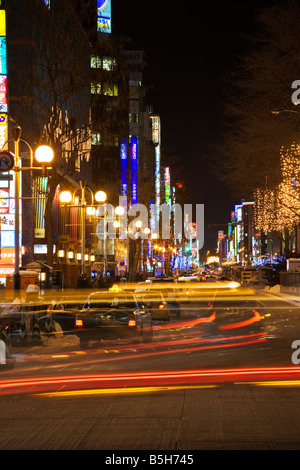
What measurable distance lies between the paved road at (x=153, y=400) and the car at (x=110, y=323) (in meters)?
1.87

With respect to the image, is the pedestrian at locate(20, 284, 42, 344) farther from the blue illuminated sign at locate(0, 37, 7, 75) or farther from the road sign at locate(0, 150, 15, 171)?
the blue illuminated sign at locate(0, 37, 7, 75)

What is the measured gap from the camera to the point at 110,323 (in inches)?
790

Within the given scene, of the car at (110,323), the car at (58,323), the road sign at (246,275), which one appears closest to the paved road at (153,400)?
the car at (110,323)

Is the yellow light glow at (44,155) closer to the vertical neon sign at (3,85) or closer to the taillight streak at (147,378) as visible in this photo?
the taillight streak at (147,378)

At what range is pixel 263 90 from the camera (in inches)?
1407

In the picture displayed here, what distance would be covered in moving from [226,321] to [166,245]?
74.2 meters

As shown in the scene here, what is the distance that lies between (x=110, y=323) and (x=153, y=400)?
959 centimetres

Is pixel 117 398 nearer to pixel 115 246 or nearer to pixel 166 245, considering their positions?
pixel 115 246

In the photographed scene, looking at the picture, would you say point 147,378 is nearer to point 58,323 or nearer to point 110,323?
point 110,323

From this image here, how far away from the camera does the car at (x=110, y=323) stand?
65.8ft

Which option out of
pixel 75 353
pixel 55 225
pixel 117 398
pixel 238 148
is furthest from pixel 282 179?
pixel 117 398

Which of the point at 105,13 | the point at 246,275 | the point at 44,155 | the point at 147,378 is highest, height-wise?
the point at 105,13

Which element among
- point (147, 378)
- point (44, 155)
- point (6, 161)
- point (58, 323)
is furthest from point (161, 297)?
point (147, 378)

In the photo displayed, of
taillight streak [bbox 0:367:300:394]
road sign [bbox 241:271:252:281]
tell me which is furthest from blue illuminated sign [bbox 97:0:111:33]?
taillight streak [bbox 0:367:300:394]
